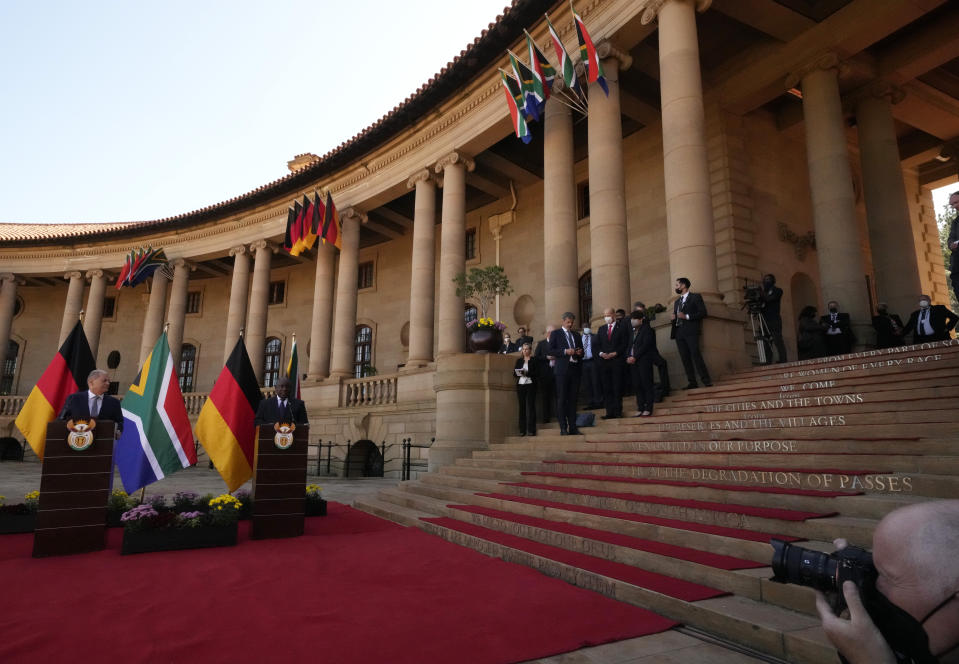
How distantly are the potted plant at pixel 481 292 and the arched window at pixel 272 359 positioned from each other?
1598 centimetres

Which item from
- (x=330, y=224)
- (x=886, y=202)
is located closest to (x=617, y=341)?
(x=886, y=202)

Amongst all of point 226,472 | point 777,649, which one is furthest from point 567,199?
point 777,649

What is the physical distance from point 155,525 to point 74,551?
804mm

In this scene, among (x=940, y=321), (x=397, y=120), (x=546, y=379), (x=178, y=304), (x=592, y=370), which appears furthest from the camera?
(x=178, y=304)

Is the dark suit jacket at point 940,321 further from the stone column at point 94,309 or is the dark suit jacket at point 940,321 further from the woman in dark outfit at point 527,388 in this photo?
the stone column at point 94,309

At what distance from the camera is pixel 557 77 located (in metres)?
14.5

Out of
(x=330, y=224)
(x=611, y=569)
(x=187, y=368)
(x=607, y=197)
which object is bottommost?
(x=611, y=569)

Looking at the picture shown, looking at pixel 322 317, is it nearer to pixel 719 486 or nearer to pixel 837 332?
pixel 837 332

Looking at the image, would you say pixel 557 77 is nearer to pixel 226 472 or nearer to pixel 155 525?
pixel 226 472

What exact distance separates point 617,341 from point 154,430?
692 centimetres

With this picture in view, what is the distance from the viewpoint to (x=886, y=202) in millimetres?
14531

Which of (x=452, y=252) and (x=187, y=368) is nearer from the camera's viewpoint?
(x=452, y=252)

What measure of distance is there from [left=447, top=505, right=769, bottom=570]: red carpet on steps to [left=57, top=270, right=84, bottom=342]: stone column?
28002mm

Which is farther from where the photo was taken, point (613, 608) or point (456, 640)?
point (613, 608)
